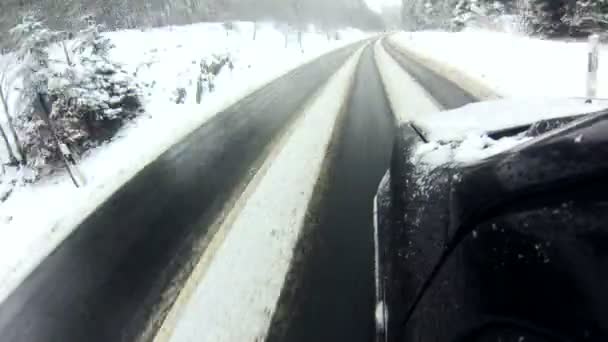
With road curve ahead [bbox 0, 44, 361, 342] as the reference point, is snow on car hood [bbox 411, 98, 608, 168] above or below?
above

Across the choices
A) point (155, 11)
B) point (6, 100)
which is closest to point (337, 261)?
point (6, 100)

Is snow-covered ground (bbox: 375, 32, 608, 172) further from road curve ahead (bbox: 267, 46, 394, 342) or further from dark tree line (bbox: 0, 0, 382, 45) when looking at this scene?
dark tree line (bbox: 0, 0, 382, 45)

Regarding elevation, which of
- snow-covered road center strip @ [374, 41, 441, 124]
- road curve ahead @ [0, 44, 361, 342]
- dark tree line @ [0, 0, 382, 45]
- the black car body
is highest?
dark tree line @ [0, 0, 382, 45]

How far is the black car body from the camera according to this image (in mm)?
893

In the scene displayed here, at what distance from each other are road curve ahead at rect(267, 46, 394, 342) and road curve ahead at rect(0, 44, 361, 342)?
985 mm

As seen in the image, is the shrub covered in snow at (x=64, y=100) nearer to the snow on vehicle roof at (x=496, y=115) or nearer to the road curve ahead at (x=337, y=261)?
the road curve ahead at (x=337, y=261)

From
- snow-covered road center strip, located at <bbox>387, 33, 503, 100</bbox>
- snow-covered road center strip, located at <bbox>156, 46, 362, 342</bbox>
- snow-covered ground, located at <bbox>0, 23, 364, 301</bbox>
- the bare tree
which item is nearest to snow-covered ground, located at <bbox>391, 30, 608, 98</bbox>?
snow-covered road center strip, located at <bbox>387, 33, 503, 100</bbox>

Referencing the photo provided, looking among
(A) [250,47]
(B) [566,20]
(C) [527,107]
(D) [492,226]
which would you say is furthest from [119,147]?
(A) [250,47]

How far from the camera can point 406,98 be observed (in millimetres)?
7863

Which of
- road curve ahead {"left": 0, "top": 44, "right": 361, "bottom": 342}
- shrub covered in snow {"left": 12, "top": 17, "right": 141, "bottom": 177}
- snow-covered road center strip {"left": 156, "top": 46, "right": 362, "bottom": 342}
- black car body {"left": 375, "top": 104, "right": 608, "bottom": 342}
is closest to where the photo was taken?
black car body {"left": 375, "top": 104, "right": 608, "bottom": 342}

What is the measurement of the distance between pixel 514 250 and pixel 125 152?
24.4ft

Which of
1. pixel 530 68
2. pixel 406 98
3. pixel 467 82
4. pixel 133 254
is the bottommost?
pixel 133 254

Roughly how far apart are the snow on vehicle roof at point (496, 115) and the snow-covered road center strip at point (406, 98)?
8.00 feet

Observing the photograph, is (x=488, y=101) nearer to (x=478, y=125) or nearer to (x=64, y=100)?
(x=478, y=125)
